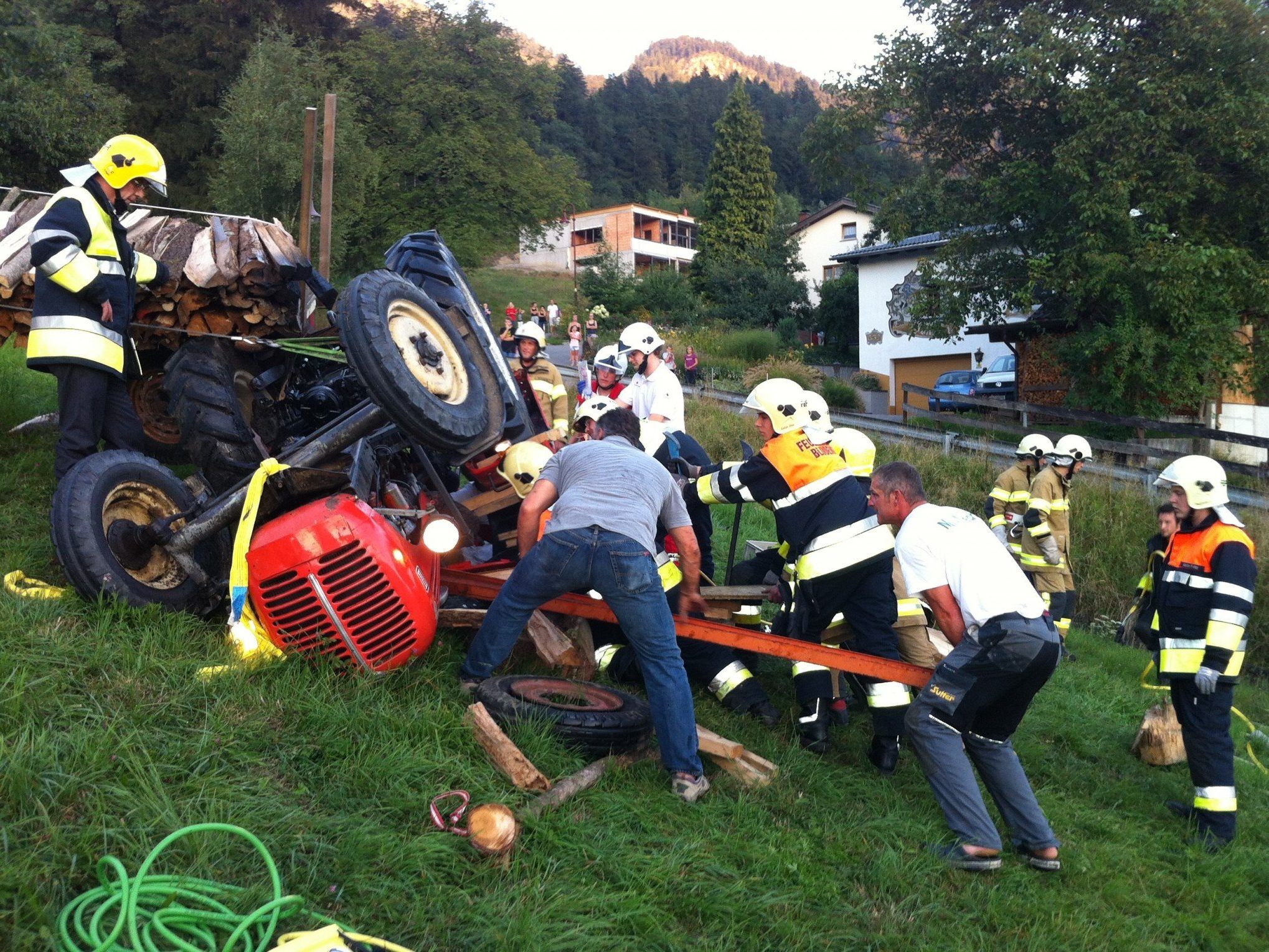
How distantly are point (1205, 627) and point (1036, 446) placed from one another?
4193 mm

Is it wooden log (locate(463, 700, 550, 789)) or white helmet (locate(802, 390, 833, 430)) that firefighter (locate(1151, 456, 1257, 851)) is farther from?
wooden log (locate(463, 700, 550, 789))

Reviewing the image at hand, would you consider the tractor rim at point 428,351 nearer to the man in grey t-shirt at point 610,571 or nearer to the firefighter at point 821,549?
the man in grey t-shirt at point 610,571

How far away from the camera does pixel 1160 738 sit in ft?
18.6

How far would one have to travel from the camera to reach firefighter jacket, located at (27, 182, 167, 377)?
446cm

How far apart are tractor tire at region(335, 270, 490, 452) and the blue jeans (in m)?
0.89

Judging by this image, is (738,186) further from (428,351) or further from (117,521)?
(117,521)

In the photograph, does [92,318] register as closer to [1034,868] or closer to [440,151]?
[1034,868]

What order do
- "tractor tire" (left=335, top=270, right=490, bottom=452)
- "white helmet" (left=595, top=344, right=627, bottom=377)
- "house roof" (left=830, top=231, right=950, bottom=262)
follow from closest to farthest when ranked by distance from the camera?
"tractor tire" (left=335, top=270, right=490, bottom=452)
"white helmet" (left=595, top=344, right=627, bottom=377)
"house roof" (left=830, top=231, right=950, bottom=262)

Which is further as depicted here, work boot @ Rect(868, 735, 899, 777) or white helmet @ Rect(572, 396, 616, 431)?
white helmet @ Rect(572, 396, 616, 431)

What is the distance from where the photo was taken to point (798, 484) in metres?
4.96

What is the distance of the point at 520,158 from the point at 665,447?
82.4ft

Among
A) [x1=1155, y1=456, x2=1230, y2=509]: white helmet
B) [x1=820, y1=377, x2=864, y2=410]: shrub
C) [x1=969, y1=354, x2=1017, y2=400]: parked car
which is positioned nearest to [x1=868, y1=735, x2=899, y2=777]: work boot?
[x1=1155, y1=456, x2=1230, y2=509]: white helmet

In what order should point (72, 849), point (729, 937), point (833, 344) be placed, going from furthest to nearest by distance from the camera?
point (833, 344) → point (729, 937) → point (72, 849)

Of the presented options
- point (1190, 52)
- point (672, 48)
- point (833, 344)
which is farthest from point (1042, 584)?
point (672, 48)
